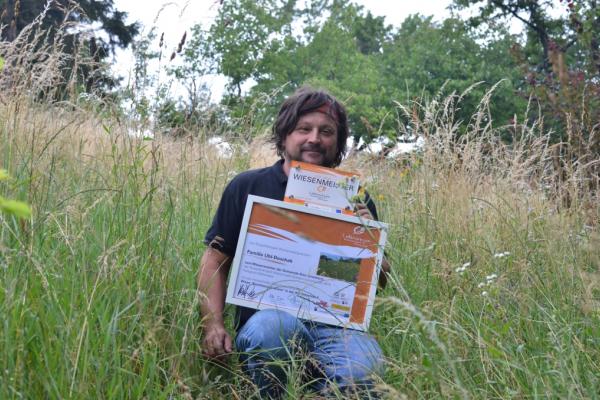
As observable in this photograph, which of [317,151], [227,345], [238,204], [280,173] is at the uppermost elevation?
[317,151]

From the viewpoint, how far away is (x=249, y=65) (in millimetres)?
21469

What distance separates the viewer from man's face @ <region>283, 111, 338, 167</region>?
297 cm

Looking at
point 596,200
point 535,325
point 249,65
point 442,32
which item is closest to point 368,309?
point 535,325

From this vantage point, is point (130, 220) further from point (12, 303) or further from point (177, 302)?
point (12, 303)

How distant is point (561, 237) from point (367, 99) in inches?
1057

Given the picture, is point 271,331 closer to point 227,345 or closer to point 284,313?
point 284,313

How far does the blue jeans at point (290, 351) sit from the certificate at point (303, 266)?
0.06 meters

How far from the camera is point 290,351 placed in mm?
2666

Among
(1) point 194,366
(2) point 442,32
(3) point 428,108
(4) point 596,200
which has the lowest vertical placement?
(1) point 194,366

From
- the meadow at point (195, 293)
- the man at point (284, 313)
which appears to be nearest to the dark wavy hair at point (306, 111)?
the man at point (284, 313)

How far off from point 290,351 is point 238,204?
642 mm

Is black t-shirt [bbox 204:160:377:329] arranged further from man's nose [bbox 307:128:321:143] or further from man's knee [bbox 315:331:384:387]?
man's knee [bbox 315:331:384:387]

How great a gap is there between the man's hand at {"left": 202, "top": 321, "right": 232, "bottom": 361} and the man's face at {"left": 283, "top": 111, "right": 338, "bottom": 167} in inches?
30.5
